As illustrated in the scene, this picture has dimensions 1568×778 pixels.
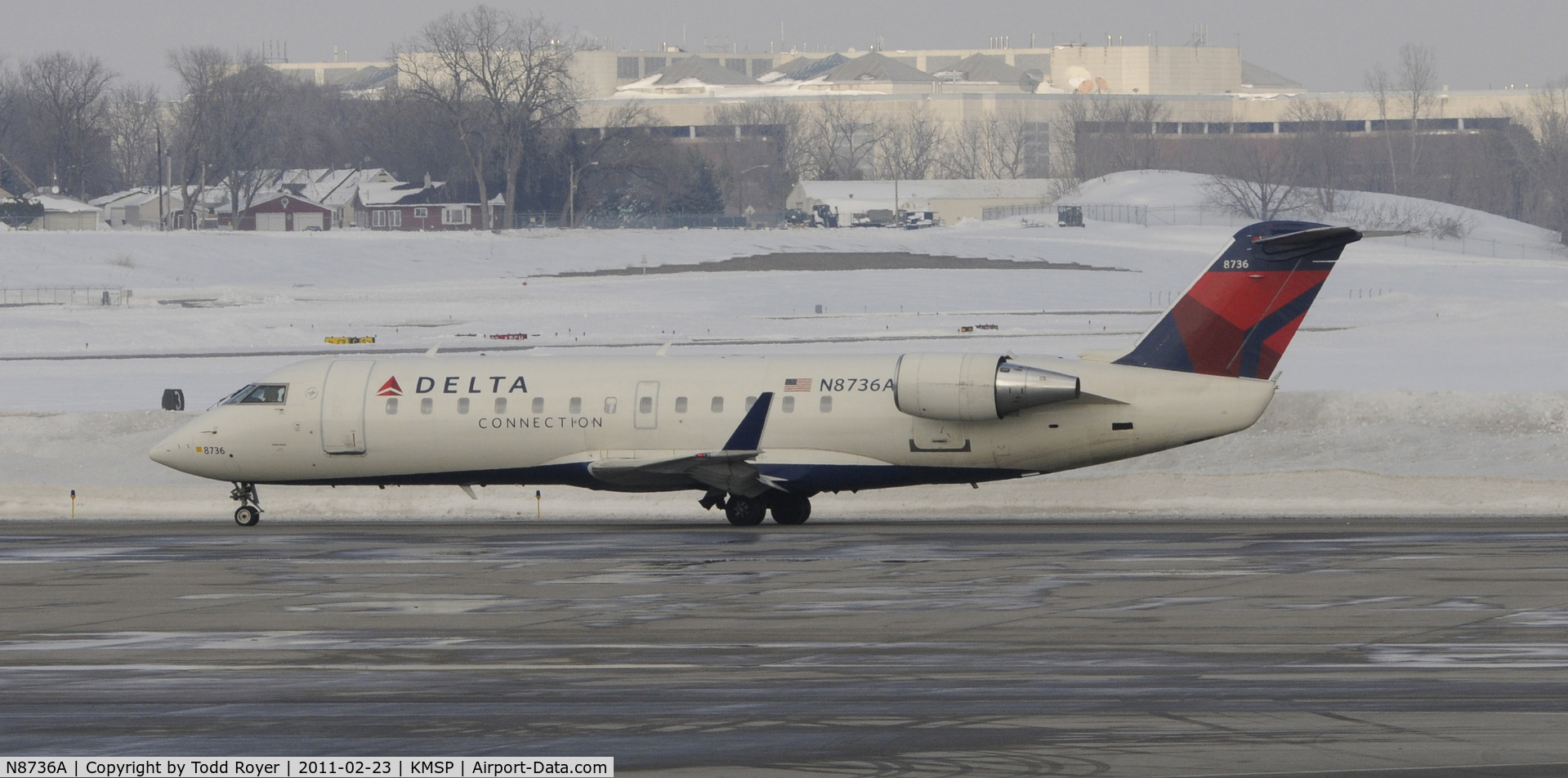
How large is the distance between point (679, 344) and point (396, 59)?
12673 cm

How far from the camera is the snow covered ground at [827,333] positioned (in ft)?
116

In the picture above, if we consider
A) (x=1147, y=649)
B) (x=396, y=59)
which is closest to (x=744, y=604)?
(x=1147, y=649)

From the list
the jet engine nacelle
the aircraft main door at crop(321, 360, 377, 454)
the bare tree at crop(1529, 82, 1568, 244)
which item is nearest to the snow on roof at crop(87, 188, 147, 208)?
the bare tree at crop(1529, 82, 1568, 244)

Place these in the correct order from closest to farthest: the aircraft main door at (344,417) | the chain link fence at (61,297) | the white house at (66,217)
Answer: the aircraft main door at (344,417)
the chain link fence at (61,297)
the white house at (66,217)

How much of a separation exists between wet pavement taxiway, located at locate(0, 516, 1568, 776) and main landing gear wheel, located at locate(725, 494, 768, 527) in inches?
87.3

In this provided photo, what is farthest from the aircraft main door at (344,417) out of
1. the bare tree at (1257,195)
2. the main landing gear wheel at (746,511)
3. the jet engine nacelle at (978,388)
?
the bare tree at (1257,195)

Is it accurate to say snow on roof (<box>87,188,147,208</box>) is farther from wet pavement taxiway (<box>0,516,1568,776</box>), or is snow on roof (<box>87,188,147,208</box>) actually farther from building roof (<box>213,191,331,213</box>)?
wet pavement taxiway (<box>0,516,1568,776</box>)

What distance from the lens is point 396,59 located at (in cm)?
18388

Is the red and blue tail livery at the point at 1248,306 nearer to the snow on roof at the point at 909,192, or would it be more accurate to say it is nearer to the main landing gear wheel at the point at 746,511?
the main landing gear wheel at the point at 746,511

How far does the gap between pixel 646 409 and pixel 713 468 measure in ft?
5.13

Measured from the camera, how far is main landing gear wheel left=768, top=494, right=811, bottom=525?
1242 inches

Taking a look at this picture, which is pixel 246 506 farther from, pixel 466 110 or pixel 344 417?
pixel 466 110

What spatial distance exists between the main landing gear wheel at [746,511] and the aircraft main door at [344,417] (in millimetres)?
6296

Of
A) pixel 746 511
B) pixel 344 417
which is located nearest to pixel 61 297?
pixel 344 417
